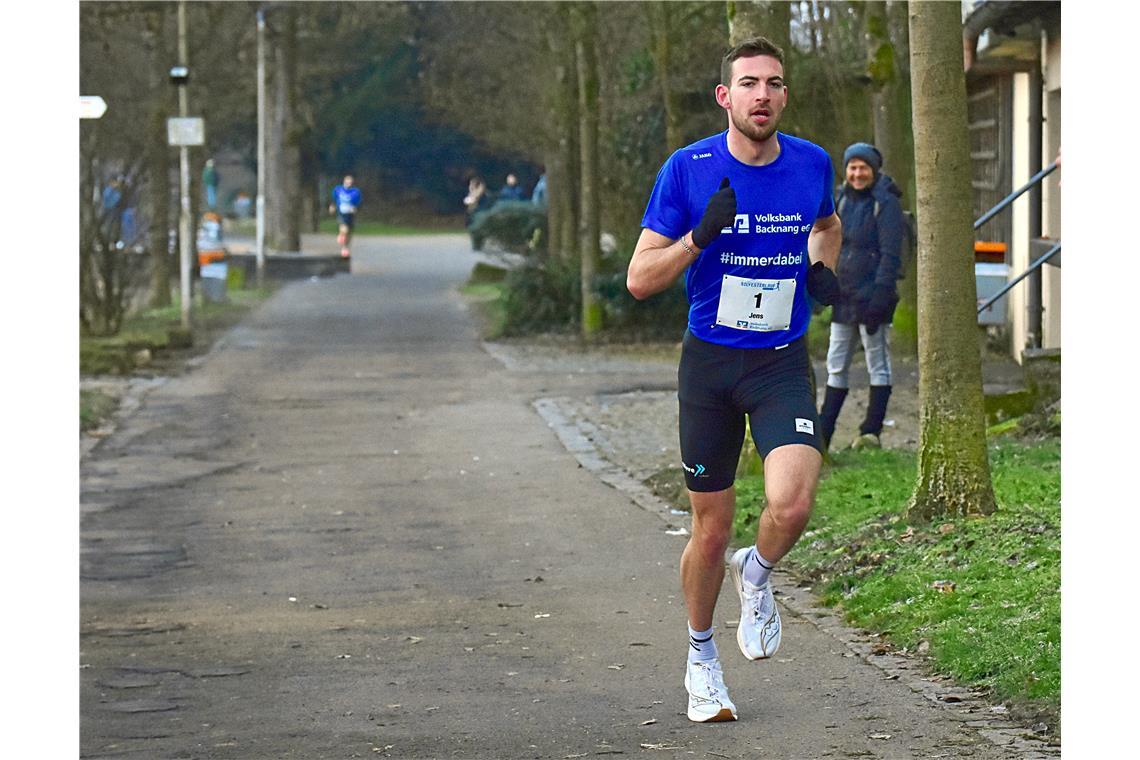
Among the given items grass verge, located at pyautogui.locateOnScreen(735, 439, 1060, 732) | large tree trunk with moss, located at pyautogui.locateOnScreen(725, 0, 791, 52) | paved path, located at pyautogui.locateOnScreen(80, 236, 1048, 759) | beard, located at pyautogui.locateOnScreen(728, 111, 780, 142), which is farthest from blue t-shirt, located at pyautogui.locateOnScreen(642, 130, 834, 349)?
large tree trunk with moss, located at pyautogui.locateOnScreen(725, 0, 791, 52)

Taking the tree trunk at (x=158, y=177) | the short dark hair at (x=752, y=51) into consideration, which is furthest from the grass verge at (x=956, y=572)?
the tree trunk at (x=158, y=177)

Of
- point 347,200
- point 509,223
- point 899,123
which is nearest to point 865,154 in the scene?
point 899,123

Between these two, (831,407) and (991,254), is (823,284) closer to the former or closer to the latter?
(831,407)

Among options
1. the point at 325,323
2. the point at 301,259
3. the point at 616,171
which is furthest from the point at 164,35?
the point at 301,259

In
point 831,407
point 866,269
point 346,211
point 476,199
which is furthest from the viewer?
point 476,199

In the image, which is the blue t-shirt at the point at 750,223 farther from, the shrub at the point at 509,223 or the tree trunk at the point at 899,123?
the shrub at the point at 509,223

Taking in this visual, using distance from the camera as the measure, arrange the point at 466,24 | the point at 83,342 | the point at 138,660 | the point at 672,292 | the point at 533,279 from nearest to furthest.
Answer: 1. the point at 138,660
2. the point at 83,342
3. the point at 672,292
4. the point at 533,279
5. the point at 466,24

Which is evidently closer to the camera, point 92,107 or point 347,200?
point 92,107

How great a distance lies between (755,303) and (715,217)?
39 centimetres

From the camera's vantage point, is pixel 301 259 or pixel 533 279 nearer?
pixel 533 279

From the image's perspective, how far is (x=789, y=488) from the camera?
601 centimetres

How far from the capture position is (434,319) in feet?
92.2

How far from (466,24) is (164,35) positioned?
17.3 m
